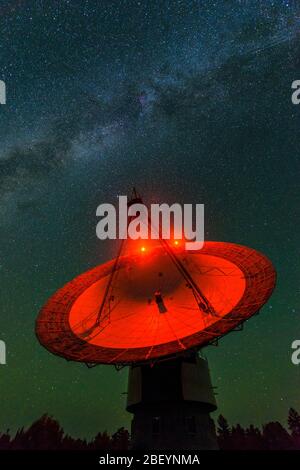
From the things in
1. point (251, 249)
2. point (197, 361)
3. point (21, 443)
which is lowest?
point (21, 443)

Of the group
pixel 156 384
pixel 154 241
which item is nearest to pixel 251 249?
pixel 154 241

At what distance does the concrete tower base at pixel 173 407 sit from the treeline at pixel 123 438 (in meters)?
54.5

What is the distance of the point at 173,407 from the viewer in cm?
2792

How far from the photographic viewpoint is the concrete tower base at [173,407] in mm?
27500

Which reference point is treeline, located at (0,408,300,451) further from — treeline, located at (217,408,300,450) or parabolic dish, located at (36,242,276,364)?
parabolic dish, located at (36,242,276,364)

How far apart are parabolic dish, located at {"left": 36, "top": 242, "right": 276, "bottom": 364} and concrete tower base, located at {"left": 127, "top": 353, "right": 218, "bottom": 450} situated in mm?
7135

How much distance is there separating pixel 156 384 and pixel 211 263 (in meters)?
11.3

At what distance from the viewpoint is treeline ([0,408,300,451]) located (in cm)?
7738

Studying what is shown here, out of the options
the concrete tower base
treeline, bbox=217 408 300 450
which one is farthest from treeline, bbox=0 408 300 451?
the concrete tower base

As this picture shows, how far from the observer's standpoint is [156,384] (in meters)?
28.7

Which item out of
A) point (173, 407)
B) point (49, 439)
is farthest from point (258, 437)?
point (173, 407)

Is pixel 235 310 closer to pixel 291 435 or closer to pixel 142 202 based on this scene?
pixel 142 202

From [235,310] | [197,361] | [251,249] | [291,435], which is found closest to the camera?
[235,310]

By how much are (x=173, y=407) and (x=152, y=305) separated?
30.2 ft
